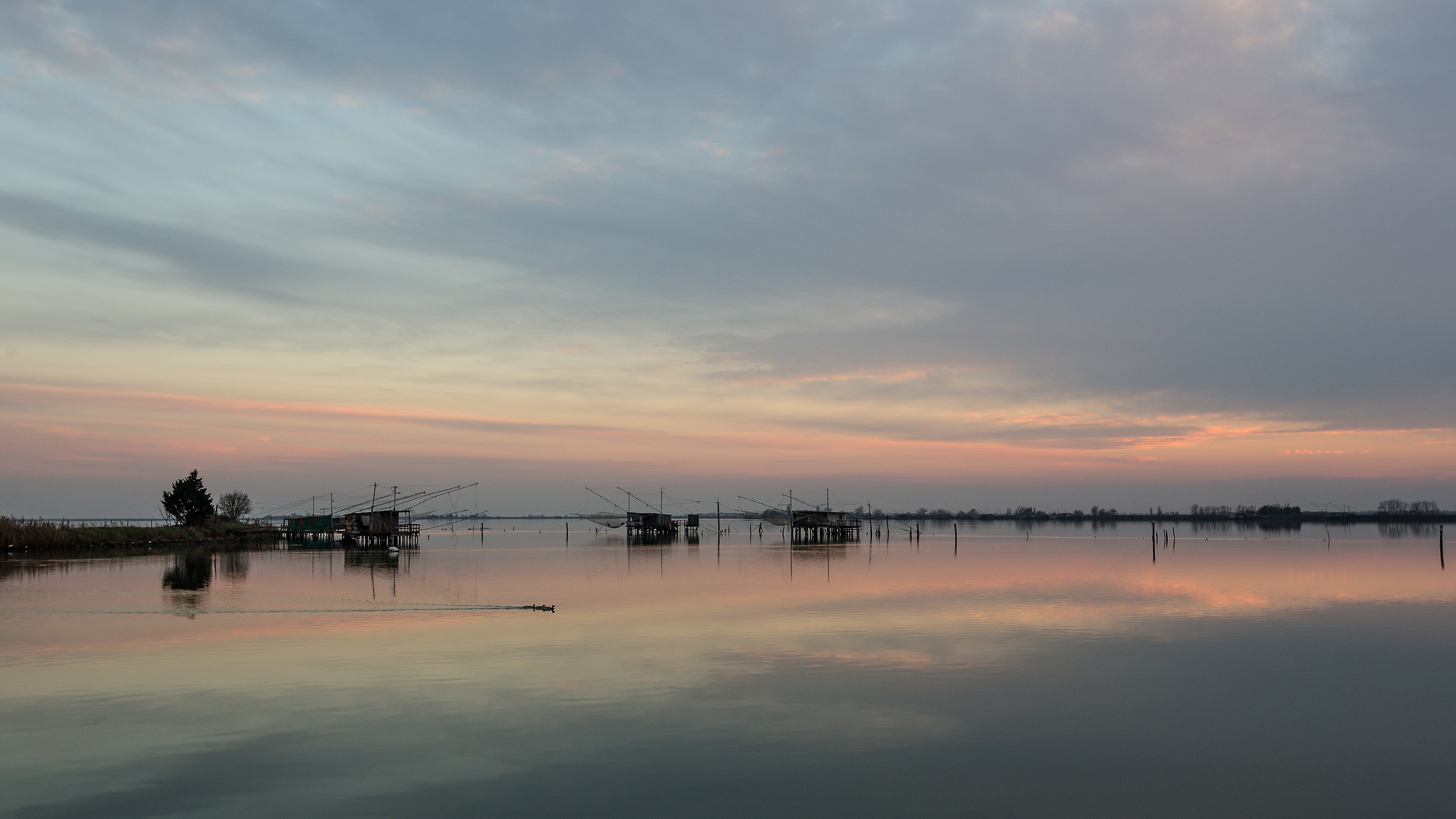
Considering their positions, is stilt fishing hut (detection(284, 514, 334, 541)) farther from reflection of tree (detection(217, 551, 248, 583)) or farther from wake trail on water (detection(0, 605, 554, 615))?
wake trail on water (detection(0, 605, 554, 615))

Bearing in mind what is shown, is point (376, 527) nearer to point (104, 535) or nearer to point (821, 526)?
point (104, 535)

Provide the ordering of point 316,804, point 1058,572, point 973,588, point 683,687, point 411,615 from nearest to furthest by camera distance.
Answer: point 316,804
point 683,687
point 411,615
point 973,588
point 1058,572

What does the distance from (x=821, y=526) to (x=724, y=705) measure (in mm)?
106135

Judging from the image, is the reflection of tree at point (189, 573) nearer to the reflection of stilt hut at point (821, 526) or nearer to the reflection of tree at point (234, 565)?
the reflection of tree at point (234, 565)

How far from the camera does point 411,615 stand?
34125 millimetres

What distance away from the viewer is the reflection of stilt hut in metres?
122

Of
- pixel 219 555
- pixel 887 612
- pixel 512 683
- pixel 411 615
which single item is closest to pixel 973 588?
pixel 887 612

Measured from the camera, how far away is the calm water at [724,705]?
531 inches

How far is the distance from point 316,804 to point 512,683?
795 cm

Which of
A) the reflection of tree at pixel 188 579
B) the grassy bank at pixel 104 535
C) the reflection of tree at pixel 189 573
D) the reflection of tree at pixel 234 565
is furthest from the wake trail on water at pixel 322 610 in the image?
the grassy bank at pixel 104 535

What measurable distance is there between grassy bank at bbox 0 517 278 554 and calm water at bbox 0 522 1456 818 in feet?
117

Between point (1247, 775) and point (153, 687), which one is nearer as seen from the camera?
point (1247, 775)

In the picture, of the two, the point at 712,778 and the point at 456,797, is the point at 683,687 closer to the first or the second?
the point at 712,778

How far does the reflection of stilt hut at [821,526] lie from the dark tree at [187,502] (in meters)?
72.5
